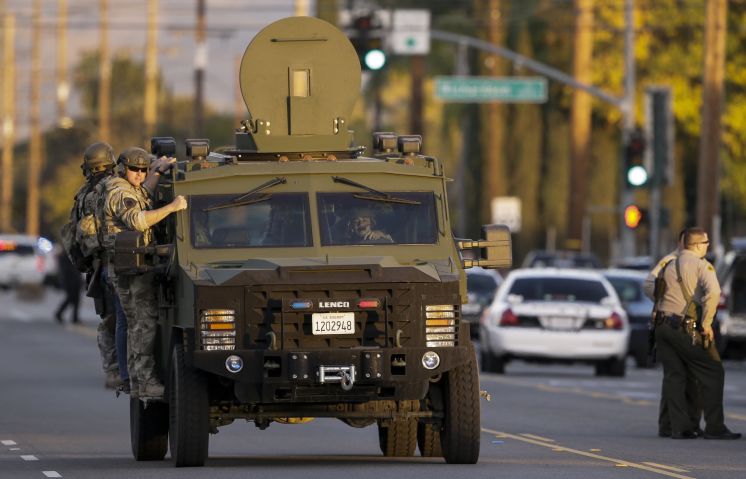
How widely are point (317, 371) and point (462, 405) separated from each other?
1.16 metres

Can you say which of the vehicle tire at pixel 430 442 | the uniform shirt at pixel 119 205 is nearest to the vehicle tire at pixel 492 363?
the vehicle tire at pixel 430 442

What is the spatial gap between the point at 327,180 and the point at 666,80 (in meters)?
47.7

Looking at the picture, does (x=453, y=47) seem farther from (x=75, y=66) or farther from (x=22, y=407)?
(x=75, y=66)

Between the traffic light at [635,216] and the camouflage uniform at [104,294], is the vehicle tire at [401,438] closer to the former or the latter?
the camouflage uniform at [104,294]

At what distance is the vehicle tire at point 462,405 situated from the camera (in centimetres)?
1512

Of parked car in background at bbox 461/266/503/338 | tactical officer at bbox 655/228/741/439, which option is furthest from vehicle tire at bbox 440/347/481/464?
parked car in background at bbox 461/266/503/338

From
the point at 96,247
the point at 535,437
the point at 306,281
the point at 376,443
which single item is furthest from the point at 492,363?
the point at 306,281

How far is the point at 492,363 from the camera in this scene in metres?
31.0

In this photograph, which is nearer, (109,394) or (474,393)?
(474,393)

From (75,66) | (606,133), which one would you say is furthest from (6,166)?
(606,133)

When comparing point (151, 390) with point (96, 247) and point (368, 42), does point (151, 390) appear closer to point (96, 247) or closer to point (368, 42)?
point (96, 247)

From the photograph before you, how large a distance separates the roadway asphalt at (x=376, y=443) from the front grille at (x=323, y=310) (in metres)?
0.93

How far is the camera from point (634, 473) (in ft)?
49.8

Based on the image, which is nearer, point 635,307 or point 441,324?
point 441,324
